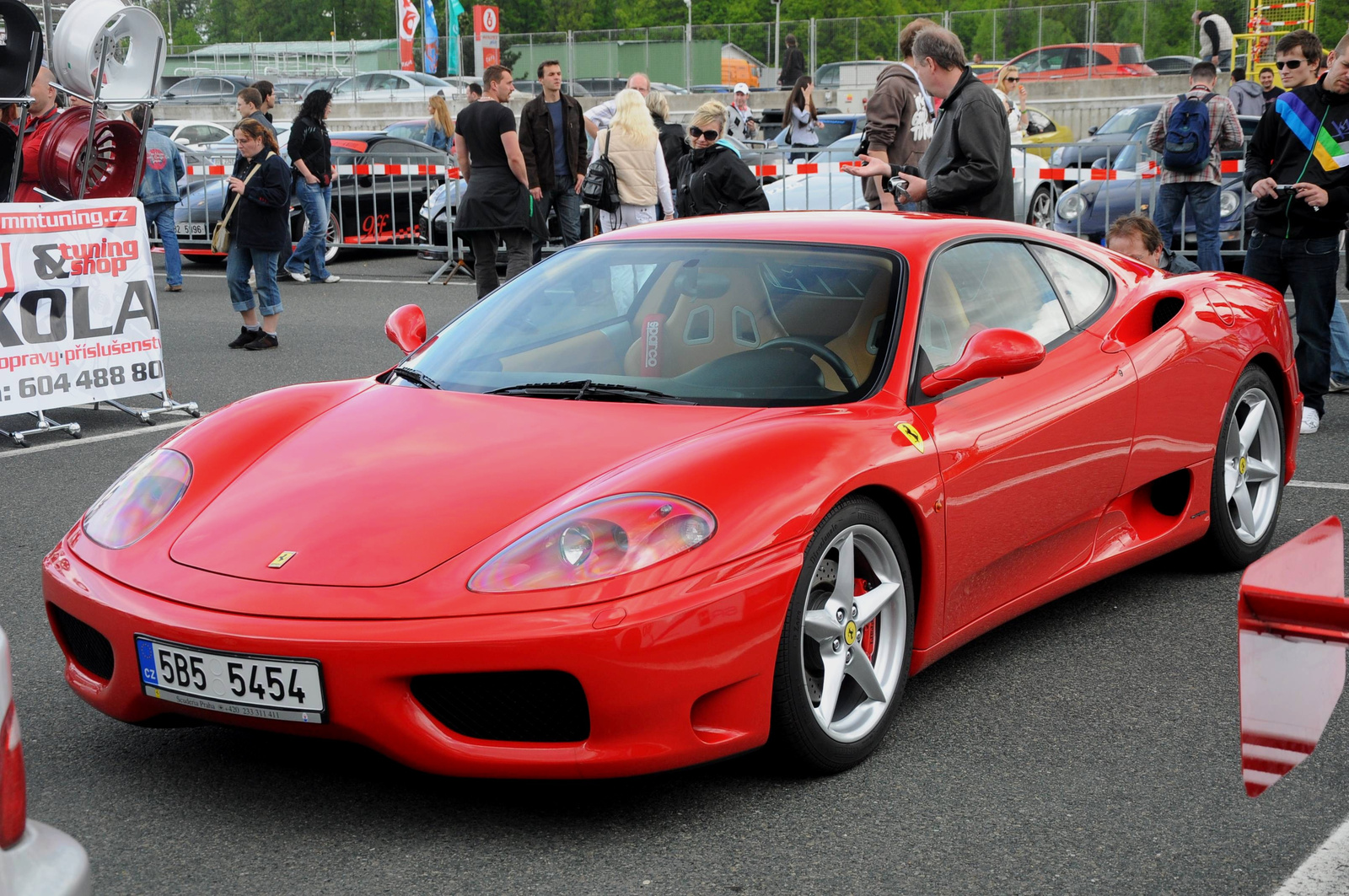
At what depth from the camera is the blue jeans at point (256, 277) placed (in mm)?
10320

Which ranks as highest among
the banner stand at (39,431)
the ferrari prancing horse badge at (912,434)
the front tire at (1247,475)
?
the ferrari prancing horse badge at (912,434)

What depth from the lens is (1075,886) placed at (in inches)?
112

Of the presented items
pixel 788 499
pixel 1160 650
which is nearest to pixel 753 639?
pixel 788 499

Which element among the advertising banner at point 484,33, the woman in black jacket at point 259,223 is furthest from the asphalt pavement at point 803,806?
the advertising banner at point 484,33

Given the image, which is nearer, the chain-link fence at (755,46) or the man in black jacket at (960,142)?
the man in black jacket at (960,142)

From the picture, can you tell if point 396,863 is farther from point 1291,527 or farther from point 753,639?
point 1291,527

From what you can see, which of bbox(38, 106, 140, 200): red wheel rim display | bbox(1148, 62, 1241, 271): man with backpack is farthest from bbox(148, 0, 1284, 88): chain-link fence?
bbox(38, 106, 140, 200): red wheel rim display

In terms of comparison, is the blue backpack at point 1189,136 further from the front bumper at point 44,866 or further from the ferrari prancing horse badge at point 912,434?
the front bumper at point 44,866

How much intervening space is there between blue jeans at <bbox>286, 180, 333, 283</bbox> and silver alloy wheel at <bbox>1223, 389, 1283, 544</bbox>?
33.6 ft

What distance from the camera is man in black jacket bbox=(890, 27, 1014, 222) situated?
21.9 feet

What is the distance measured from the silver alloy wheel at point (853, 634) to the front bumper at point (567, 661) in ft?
0.70

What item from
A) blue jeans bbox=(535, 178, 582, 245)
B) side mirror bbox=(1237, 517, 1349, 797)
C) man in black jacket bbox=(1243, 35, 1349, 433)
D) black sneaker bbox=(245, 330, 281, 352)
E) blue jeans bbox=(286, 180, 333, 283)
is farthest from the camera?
blue jeans bbox=(286, 180, 333, 283)

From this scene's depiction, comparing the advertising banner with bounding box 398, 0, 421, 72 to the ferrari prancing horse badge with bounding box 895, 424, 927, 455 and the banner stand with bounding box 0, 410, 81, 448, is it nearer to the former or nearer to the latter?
the banner stand with bounding box 0, 410, 81, 448

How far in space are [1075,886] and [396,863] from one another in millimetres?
1308
